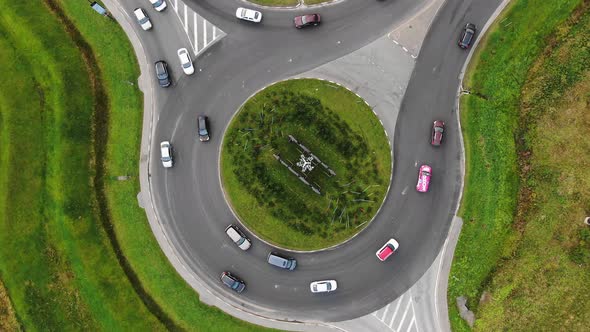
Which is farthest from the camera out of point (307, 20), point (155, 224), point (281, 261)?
point (155, 224)

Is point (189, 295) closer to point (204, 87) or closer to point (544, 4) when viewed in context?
point (204, 87)

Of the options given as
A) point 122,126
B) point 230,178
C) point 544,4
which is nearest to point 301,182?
point 230,178

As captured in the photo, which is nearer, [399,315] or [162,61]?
[399,315]

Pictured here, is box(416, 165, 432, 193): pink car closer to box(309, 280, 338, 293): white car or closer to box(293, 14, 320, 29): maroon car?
box(309, 280, 338, 293): white car

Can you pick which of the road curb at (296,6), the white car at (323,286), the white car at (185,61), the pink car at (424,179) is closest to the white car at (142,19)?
the white car at (185,61)

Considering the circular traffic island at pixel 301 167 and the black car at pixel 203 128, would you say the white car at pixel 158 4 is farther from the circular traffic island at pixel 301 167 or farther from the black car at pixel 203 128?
the circular traffic island at pixel 301 167

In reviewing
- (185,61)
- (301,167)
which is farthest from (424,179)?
(185,61)

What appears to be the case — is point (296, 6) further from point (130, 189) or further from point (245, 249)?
point (130, 189)

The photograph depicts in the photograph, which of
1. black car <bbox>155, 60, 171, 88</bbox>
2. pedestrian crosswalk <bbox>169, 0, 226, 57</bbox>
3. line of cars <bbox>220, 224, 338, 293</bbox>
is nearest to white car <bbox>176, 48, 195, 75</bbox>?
pedestrian crosswalk <bbox>169, 0, 226, 57</bbox>
